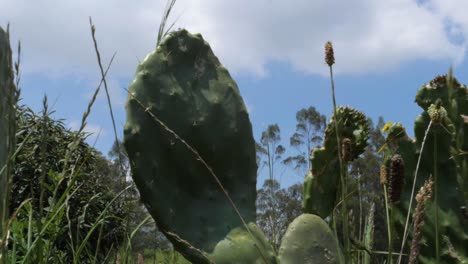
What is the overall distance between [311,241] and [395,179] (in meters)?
0.60

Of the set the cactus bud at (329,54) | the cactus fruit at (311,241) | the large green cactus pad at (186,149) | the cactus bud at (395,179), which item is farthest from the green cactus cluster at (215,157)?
the cactus bud at (395,179)

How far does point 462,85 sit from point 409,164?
0.81 ft

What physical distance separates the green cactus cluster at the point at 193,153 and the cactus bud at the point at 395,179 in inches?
29.1

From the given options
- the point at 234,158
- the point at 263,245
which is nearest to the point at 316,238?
the point at 263,245

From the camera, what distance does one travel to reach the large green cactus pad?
5.39ft

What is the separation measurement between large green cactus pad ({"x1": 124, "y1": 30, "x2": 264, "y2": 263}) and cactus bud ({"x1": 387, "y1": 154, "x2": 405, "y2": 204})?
0.82m

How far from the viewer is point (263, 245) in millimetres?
1618

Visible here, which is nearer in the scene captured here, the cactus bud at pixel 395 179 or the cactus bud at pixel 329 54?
the cactus bud at pixel 395 179

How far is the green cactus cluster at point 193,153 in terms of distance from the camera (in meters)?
1.63

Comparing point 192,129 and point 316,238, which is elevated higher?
point 192,129

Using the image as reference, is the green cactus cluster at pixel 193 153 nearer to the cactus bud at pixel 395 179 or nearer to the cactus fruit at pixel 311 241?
the cactus fruit at pixel 311 241

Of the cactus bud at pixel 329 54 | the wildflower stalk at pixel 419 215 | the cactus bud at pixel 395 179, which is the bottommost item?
the wildflower stalk at pixel 419 215

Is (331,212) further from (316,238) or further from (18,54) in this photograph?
(18,54)

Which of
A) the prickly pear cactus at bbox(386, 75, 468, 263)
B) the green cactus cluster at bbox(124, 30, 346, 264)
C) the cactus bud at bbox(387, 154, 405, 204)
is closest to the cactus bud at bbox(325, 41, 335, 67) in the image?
the cactus bud at bbox(387, 154, 405, 204)
